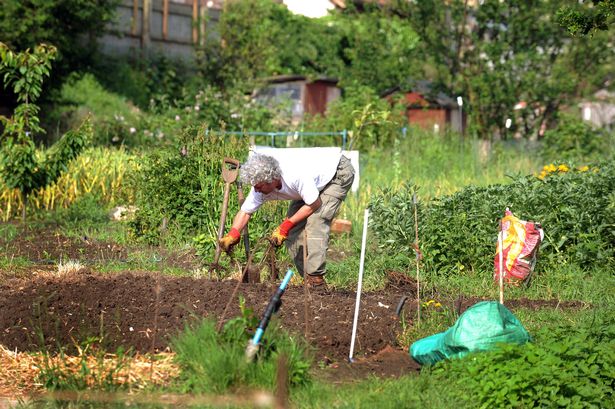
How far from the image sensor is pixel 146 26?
27031mm

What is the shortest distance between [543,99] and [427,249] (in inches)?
457

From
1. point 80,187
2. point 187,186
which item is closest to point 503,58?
point 80,187

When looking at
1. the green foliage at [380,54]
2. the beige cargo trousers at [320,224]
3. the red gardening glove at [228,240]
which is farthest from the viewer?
the green foliage at [380,54]

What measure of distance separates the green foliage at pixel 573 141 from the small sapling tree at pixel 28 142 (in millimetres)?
9191

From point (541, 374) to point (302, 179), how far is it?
2675mm

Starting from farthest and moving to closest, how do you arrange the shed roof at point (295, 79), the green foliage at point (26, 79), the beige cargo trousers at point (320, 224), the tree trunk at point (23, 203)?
the shed roof at point (295, 79) < the tree trunk at point (23, 203) < the green foliage at point (26, 79) < the beige cargo trousers at point (320, 224)

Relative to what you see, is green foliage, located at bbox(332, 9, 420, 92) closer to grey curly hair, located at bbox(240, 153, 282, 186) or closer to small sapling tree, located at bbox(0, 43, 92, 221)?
small sapling tree, located at bbox(0, 43, 92, 221)

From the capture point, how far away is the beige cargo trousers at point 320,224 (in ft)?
25.1

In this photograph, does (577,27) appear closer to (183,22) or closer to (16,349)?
(16,349)

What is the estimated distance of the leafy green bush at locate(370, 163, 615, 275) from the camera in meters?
9.10

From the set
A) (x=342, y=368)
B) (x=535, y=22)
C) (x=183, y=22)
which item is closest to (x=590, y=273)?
(x=342, y=368)

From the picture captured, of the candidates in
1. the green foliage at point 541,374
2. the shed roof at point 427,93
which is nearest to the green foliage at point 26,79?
the green foliage at point 541,374

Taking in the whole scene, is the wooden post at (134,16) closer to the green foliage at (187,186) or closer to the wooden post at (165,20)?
the wooden post at (165,20)

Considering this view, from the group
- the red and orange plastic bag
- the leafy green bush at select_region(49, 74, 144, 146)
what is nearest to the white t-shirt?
the red and orange plastic bag
